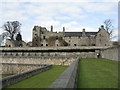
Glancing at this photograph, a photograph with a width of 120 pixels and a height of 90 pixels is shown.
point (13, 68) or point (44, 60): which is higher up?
point (44, 60)

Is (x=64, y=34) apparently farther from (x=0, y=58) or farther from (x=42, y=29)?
(x=0, y=58)

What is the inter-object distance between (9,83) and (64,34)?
60928 millimetres

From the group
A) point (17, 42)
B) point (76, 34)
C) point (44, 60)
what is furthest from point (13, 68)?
point (17, 42)

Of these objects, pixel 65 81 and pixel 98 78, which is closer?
pixel 65 81

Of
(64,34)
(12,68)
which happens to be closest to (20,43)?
(64,34)

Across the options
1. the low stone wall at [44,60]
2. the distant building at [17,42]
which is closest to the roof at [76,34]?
the distant building at [17,42]

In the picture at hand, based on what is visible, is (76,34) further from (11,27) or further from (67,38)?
(11,27)

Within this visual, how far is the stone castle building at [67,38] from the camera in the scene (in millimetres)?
68938

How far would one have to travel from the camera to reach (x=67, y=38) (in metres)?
71.4

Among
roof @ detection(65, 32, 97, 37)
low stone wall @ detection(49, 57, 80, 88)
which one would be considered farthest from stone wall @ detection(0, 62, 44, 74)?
roof @ detection(65, 32, 97, 37)

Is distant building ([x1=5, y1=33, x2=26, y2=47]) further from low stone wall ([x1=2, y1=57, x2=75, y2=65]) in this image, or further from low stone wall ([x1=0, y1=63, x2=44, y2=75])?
low stone wall ([x1=0, y1=63, x2=44, y2=75])

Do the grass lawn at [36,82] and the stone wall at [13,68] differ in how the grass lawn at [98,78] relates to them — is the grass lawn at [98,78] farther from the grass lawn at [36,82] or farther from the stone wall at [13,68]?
the stone wall at [13,68]

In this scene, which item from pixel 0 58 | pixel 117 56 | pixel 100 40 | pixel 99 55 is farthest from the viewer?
pixel 100 40

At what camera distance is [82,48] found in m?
53.8
